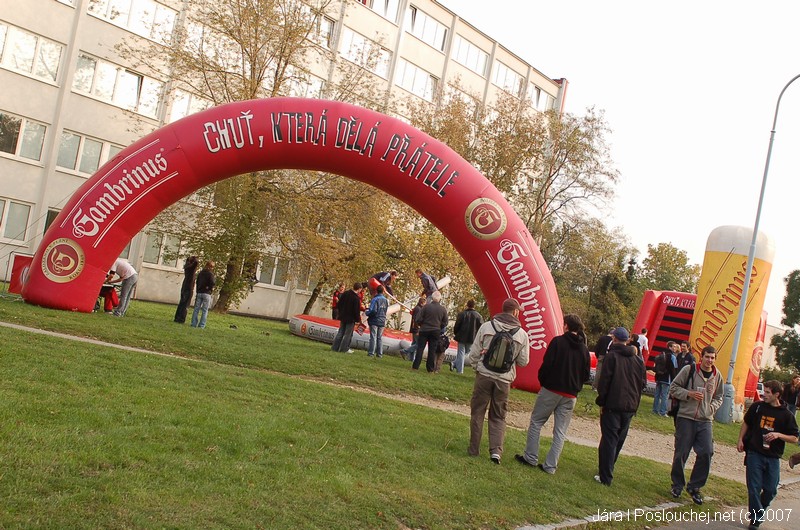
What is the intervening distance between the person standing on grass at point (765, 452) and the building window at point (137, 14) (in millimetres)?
26650

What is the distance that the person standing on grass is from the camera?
27.3ft

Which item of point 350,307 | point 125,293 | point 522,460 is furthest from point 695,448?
point 125,293

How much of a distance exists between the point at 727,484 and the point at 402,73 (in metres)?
34.8

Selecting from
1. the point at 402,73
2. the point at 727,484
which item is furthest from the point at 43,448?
the point at 402,73

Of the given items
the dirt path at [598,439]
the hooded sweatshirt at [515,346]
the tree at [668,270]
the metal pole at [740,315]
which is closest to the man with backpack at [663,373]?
the metal pole at [740,315]

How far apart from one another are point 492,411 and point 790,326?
47.4 m

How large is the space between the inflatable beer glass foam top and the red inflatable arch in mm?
7316

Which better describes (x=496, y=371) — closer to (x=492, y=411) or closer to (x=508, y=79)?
(x=492, y=411)

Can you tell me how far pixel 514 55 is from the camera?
165 ft

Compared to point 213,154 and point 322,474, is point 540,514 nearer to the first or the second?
point 322,474

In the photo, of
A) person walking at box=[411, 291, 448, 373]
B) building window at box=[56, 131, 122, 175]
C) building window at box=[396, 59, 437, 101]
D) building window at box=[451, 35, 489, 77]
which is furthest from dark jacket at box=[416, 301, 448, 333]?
building window at box=[451, 35, 489, 77]

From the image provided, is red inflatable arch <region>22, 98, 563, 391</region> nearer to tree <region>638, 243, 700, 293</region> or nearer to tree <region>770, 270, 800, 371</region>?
tree <region>770, 270, 800, 371</region>

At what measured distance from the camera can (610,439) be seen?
29.8 feet

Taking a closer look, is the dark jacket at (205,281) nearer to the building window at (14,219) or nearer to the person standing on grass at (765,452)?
the person standing on grass at (765,452)
